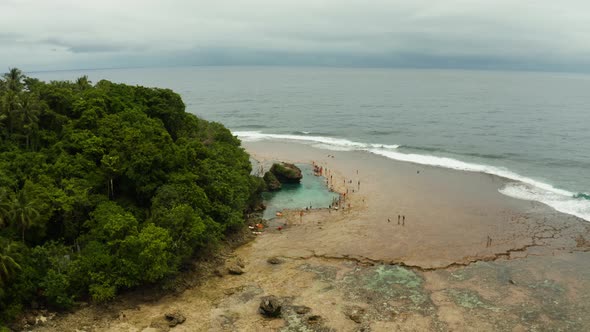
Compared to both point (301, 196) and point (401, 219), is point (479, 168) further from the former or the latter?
point (301, 196)

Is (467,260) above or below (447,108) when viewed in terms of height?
below

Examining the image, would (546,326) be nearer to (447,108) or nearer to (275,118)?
(275,118)

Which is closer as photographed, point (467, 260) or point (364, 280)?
point (364, 280)

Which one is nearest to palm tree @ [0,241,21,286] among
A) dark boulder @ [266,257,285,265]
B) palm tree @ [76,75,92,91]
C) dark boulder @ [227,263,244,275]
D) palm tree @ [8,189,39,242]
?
palm tree @ [8,189,39,242]

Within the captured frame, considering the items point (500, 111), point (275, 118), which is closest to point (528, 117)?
point (500, 111)

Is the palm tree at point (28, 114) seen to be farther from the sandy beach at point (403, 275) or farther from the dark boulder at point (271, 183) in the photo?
the dark boulder at point (271, 183)

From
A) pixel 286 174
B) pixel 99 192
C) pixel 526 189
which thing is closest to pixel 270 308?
pixel 99 192
